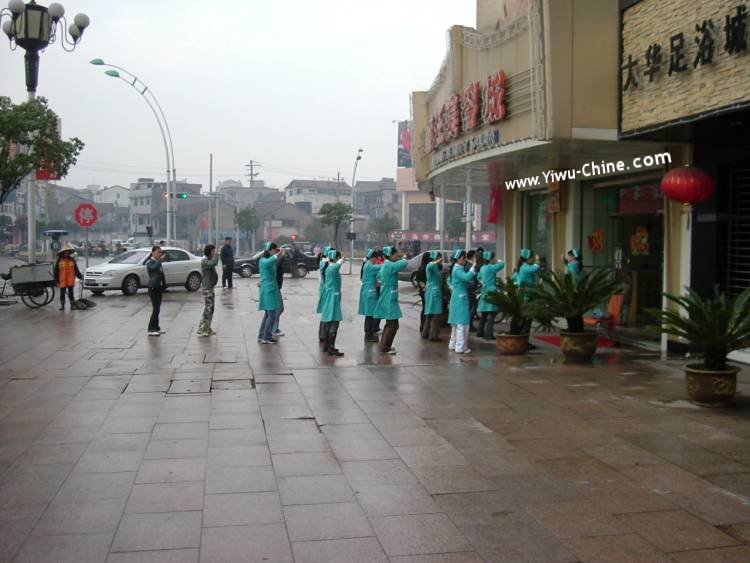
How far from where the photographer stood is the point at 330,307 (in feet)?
40.4

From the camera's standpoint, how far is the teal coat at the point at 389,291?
41.1 ft

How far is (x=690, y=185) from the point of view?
35.7 feet

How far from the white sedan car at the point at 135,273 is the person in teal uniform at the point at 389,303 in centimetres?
1321

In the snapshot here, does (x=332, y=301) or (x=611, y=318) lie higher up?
(x=332, y=301)

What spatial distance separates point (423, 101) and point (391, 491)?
15752 mm

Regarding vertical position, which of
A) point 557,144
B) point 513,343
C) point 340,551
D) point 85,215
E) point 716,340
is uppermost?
point 557,144

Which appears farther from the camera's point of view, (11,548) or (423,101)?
(423,101)

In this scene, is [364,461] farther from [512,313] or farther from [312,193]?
[312,193]

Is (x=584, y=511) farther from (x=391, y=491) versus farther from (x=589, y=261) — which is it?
(x=589, y=261)

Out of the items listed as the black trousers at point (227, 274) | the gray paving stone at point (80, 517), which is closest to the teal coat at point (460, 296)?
the gray paving stone at point (80, 517)

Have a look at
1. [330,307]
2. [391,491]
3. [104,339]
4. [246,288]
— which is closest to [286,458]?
[391,491]

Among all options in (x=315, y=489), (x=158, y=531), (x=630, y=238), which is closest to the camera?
(x=158, y=531)

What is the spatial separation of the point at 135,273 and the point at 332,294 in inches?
521

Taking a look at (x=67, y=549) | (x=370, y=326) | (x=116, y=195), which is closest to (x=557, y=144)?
Answer: (x=370, y=326)
